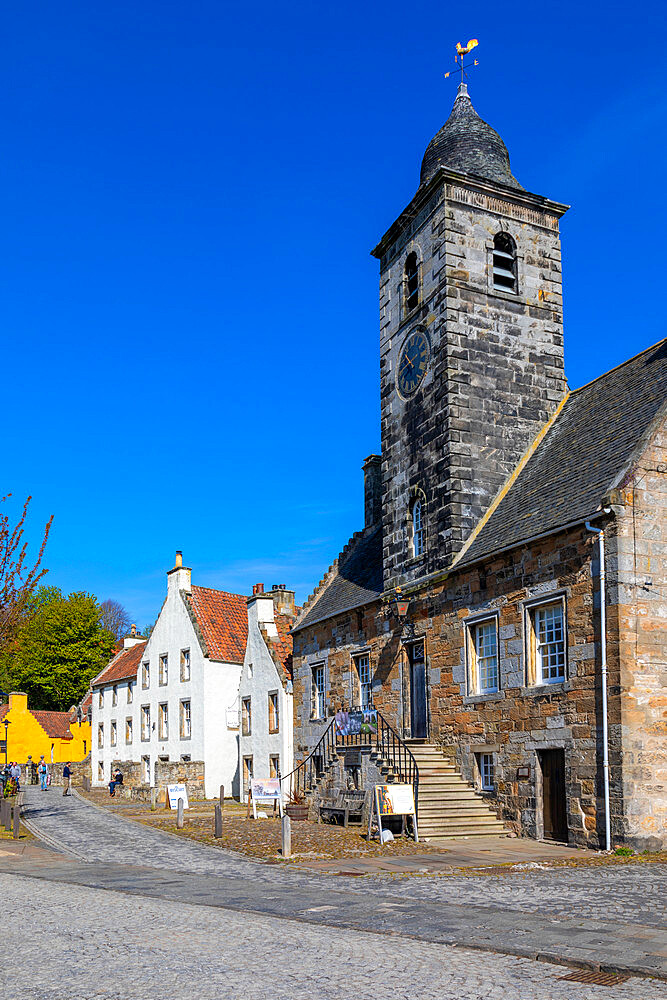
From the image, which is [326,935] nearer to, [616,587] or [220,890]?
[220,890]

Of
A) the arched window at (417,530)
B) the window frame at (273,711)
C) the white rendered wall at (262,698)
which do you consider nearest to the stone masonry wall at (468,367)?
the arched window at (417,530)

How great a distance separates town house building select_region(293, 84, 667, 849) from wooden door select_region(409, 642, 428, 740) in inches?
2.5

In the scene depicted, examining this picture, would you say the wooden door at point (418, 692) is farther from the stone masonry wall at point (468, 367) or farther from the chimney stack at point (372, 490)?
the chimney stack at point (372, 490)

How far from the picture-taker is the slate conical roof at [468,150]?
26.7 m

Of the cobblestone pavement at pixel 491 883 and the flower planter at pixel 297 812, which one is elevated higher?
the cobblestone pavement at pixel 491 883

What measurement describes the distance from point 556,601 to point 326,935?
425 inches

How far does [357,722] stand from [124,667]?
100 ft

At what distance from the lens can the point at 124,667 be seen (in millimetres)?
53719

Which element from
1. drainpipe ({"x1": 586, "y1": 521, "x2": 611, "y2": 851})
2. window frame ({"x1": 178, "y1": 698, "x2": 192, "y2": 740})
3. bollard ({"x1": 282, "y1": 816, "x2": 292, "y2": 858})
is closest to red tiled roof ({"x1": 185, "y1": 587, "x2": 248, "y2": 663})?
window frame ({"x1": 178, "y1": 698, "x2": 192, "y2": 740})

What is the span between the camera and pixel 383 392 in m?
28.0

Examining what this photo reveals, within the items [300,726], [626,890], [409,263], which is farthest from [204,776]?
[626,890]

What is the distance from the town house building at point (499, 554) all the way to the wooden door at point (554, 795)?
1.8 inches

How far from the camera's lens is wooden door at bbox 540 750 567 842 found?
1869 centimetres

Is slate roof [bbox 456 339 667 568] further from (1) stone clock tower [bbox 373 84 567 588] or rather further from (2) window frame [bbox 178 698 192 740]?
(2) window frame [bbox 178 698 192 740]
